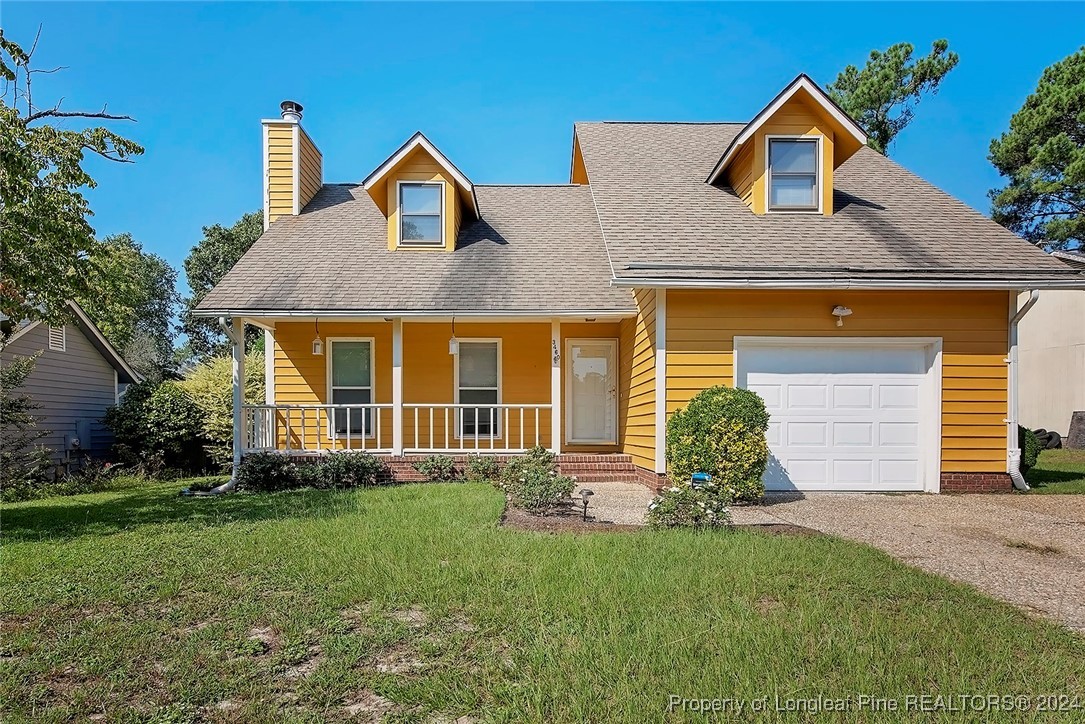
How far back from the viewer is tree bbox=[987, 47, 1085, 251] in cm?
2067

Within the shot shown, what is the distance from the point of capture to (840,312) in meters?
9.04

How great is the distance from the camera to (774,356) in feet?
30.4

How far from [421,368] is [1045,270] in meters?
10.5

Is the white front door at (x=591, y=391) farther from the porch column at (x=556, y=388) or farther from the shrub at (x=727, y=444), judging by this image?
the shrub at (x=727, y=444)

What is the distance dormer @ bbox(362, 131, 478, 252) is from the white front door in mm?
3385

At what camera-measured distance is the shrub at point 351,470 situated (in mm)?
10125

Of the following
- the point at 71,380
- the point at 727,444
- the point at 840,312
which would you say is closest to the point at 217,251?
the point at 71,380

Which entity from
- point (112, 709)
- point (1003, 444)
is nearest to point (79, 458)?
point (112, 709)

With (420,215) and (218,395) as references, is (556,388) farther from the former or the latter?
(218,395)

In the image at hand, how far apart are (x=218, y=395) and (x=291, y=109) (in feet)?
21.6

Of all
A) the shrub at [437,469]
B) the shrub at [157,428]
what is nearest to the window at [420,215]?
the shrub at [437,469]

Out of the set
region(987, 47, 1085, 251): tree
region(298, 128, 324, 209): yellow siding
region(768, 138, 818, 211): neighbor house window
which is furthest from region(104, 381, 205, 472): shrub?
region(987, 47, 1085, 251): tree

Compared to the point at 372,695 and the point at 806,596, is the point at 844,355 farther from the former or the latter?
the point at 372,695

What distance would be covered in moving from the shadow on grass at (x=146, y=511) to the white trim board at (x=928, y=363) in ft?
19.8
